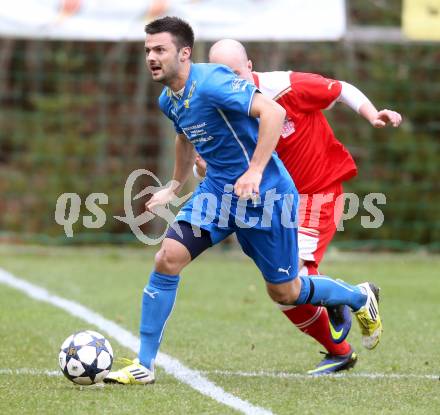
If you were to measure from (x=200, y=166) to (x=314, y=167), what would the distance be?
71 cm

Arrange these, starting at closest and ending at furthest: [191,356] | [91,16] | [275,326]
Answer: [191,356], [275,326], [91,16]

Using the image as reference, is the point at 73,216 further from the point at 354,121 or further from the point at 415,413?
the point at 415,413

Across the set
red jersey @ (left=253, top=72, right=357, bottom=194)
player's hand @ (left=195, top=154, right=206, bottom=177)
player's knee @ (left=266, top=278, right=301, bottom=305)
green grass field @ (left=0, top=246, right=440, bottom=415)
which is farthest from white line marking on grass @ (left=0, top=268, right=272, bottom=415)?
red jersey @ (left=253, top=72, right=357, bottom=194)

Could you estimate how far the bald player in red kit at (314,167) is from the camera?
5.97 m

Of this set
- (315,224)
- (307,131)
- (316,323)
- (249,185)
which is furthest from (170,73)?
(316,323)

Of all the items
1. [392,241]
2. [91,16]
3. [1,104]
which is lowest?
[392,241]

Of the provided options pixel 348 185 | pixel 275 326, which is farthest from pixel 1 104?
pixel 275 326

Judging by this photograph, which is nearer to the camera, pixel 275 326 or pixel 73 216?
pixel 275 326

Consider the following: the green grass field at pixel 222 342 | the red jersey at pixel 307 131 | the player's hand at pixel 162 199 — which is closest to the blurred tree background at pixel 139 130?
the green grass field at pixel 222 342

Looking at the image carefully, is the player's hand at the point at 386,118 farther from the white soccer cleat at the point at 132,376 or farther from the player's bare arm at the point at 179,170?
the white soccer cleat at the point at 132,376

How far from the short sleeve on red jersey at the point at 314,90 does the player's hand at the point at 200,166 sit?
0.68 meters

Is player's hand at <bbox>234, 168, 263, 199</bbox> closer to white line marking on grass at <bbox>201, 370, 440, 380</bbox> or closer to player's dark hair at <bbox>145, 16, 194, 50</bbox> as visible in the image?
player's dark hair at <bbox>145, 16, 194, 50</bbox>

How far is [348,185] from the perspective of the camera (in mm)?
13523

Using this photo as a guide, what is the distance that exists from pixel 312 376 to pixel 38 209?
8.92m
